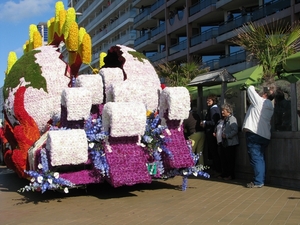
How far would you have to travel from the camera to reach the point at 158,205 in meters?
6.75

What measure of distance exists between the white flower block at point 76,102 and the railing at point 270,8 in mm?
22037

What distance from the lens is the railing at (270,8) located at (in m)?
26.6

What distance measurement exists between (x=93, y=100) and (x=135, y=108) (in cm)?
131

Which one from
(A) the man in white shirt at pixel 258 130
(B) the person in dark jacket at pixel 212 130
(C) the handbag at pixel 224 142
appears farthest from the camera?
(B) the person in dark jacket at pixel 212 130

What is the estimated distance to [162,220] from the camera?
5.76 metres

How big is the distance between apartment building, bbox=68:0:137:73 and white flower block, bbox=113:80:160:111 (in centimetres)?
4128

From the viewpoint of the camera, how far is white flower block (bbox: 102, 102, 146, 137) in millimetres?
6832

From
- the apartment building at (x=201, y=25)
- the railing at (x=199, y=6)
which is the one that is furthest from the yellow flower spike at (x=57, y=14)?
the railing at (x=199, y=6)

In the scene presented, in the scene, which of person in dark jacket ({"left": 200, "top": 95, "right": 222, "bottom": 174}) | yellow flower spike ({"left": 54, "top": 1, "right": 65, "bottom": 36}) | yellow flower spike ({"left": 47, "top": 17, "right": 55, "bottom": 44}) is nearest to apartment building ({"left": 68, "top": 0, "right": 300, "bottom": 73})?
person in dark jacket ({"left": 200, "top": 95, "right": 222, "bottom": 174})

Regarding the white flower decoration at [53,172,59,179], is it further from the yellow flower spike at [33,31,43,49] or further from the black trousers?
the yellow flower spike at [33,31,43,49]

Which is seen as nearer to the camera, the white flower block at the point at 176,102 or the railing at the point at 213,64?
the white flower block at the point at 176,102

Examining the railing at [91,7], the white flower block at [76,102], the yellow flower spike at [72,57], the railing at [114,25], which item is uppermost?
the railing at [91,7]

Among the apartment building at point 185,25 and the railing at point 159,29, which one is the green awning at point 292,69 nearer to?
the apartment building at point 185,25

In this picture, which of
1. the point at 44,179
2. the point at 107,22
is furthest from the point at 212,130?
the point at 107,22
